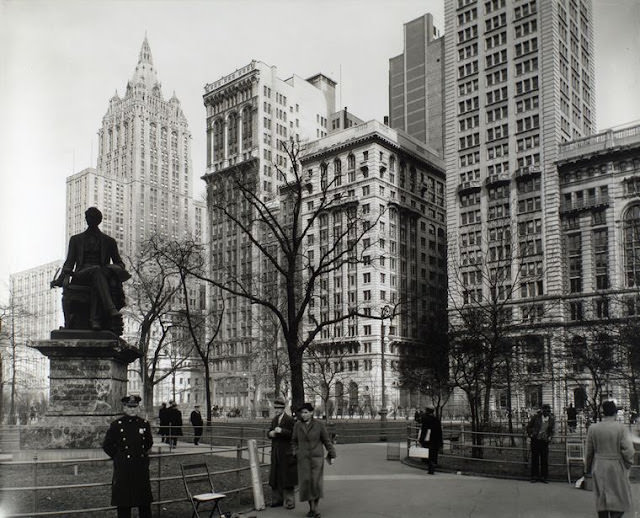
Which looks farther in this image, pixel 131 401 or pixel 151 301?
pixel 151 301

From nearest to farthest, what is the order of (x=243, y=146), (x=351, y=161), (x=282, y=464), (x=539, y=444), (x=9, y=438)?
1. (x=282, y=464)
2. (x=539, y=444)
3. (x=9, y=438)
4. (x=351, y=161)
5. (x=243, y=146)

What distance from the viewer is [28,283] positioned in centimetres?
5841

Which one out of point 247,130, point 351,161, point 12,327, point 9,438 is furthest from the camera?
point 247,130

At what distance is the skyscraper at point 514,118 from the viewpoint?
90.2m

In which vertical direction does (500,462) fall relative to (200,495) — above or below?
below

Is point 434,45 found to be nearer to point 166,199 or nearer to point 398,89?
point 398,89

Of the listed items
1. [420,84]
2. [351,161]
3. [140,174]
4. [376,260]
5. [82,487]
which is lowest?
[82,487]

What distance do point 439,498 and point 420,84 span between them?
14410 centimetres

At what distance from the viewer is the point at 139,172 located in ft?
286

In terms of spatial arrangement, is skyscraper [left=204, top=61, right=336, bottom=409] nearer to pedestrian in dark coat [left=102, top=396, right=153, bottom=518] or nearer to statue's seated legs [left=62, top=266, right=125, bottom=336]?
statue's seated legs [left=62, top=266, right=125, bottom=336]

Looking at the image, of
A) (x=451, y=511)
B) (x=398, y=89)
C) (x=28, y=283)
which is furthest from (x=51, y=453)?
(x=398, y=89)

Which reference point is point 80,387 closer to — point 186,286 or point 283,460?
point 283,460

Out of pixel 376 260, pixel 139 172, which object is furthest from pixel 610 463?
pixel 376 260

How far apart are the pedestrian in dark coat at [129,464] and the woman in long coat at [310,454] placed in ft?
11.1
